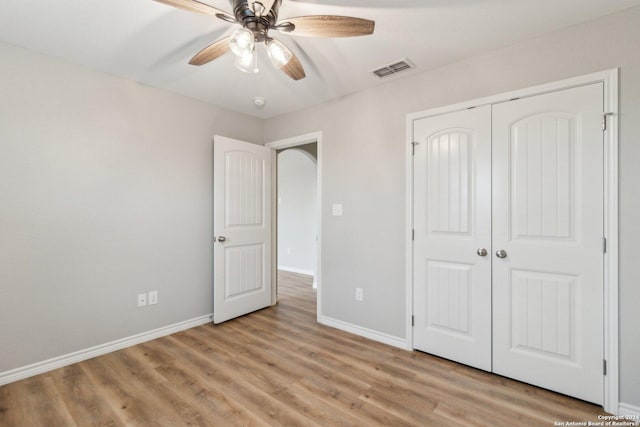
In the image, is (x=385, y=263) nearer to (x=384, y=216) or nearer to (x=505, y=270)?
(x=384, y=216)

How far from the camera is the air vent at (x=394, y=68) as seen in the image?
7.83 ft

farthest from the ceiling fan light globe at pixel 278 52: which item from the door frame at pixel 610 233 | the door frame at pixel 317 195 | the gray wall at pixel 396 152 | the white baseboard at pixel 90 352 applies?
the white baseboard at pixel 90 352

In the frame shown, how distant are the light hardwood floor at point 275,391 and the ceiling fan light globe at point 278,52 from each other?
6.85ft

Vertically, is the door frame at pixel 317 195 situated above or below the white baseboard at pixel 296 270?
above

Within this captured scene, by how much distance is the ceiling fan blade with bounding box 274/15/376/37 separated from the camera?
1452 millimetres

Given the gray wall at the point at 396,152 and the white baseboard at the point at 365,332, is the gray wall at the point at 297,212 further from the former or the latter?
the white baseboard at the point at 365,332

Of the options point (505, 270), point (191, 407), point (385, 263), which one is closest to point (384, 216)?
point (385, 263)

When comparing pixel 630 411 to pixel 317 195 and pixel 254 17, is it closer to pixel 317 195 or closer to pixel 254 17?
pixel 317 195

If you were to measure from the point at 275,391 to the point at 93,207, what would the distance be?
2089 mm

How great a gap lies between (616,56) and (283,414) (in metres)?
2.97

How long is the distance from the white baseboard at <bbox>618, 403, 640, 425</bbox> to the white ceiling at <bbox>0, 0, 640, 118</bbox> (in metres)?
2.36

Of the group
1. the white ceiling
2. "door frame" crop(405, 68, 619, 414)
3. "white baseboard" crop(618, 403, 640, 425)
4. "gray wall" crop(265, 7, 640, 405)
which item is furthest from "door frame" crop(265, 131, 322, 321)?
"white baseboard" crop(618, 403, 640, 425)

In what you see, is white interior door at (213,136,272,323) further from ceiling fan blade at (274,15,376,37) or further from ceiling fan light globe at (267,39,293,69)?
ceiling fan blade at (274,15,376,37)

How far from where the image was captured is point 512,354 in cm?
213
